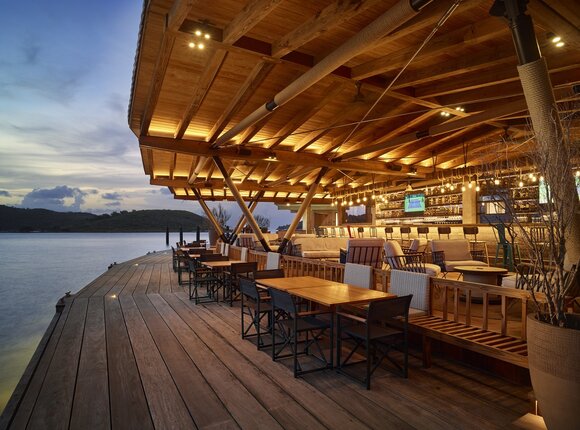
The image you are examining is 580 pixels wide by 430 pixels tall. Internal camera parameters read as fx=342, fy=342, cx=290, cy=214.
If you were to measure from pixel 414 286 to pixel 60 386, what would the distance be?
3.87 m

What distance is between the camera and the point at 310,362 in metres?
3.89

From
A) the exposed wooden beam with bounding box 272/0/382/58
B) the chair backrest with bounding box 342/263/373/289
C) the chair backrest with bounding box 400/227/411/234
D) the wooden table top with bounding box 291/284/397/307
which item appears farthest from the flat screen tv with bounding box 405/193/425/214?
the exposed wooden beam with bounding box 272/0/382/58

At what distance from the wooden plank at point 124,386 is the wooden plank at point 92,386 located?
0.06 m

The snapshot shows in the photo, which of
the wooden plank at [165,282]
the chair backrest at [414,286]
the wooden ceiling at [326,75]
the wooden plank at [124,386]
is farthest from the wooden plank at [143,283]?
the chair backrest at [414,286]

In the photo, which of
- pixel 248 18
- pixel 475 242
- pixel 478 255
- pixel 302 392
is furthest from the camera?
pixel 475 242

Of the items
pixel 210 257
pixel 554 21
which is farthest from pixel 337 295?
pixel 210 257

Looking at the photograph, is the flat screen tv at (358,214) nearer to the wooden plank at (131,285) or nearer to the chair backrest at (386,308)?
the wooden plank at (131,285)

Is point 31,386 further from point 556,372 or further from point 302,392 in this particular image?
point 556,372

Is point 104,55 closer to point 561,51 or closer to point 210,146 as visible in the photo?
point 210,146

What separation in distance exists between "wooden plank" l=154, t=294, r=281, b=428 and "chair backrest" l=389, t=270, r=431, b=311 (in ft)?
6.99

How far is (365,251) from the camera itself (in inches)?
283

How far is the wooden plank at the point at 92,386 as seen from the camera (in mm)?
2715

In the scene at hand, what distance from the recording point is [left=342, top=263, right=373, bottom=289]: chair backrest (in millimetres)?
4551

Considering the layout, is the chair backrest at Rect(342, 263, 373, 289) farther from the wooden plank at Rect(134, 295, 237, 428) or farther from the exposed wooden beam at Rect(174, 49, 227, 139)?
the exposed wooden beam at Rect(174, 49, 227, 139)
